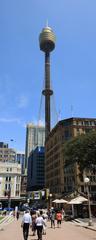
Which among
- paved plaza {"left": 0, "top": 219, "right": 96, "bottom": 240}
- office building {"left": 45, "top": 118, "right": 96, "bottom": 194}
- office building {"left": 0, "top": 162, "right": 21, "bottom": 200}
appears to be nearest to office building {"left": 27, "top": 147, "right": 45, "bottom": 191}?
office building {"left": 0, "top": 162, "right": 21, "bottom": 200}

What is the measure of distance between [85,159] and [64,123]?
136ft

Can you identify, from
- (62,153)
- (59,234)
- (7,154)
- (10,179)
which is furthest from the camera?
(7,154)

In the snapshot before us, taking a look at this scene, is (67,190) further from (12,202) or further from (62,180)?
(12,202)

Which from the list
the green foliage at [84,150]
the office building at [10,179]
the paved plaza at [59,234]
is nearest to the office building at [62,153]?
the office building at [10,179]

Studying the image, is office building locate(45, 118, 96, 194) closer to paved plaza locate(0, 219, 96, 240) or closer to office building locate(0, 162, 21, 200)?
office building locate(0, 162, 21, 200)

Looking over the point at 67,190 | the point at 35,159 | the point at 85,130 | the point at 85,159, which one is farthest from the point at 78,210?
the point at 35,159

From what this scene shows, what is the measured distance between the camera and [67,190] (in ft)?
283

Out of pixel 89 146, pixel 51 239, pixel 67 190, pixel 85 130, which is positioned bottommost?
pixel 51 239

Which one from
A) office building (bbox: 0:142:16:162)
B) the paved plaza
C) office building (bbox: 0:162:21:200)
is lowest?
the paved plaza

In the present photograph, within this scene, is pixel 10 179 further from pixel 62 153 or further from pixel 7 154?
pixel 7 154

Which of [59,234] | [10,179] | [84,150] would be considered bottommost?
[59,234]

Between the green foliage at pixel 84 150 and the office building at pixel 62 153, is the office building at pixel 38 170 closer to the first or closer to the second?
the office building at pixel 62 153

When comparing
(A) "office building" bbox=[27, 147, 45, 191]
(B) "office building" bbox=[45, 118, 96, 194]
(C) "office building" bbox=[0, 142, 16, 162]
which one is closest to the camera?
(B) "office building" bbox=[45, 118, 96, 194]

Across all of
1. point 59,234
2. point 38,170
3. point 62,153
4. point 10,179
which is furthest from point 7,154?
point 59,234
